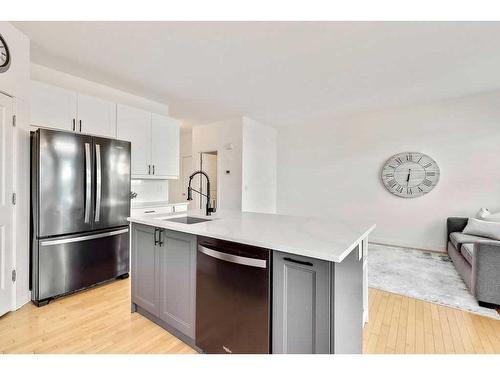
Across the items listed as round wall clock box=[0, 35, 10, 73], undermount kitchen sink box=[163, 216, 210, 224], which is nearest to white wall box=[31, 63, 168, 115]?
round wall clock box=[0, 35, 10, 73]

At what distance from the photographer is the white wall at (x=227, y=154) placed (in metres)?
5.11

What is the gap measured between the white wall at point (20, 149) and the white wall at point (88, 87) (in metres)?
0.67

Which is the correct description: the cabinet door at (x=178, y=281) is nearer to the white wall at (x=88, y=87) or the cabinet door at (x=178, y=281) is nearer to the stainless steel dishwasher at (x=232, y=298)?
the stainless steel dishwasher at (x=232, y=298)

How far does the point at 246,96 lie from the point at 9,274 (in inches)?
142

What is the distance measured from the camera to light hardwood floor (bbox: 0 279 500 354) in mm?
1655

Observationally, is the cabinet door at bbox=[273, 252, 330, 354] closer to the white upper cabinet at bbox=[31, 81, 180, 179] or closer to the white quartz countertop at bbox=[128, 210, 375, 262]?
the white quartz countertop at bbox=[128, 210, 375, 262]

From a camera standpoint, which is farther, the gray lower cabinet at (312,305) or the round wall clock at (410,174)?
the round wall clock at (410,174)

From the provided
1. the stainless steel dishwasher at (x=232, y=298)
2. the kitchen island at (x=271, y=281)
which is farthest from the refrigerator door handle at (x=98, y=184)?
the stainless steel dishwasher at (x=232, y=298)

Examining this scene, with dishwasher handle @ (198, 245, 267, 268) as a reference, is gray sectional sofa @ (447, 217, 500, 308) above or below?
below

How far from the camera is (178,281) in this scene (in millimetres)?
1713

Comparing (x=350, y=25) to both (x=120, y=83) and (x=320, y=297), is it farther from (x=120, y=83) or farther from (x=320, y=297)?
(x=120, y=83)

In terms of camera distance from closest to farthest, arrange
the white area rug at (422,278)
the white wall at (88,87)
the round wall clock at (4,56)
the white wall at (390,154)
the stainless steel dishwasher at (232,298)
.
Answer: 1. the stainless steel dishwasher at (232,298)
2. the round wall clock at (4,56)
3. the white area rug at (422,278)
4. the white wall at (88,87)
5. the white wall at (390,154)

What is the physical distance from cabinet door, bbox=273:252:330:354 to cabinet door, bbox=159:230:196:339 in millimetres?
662
